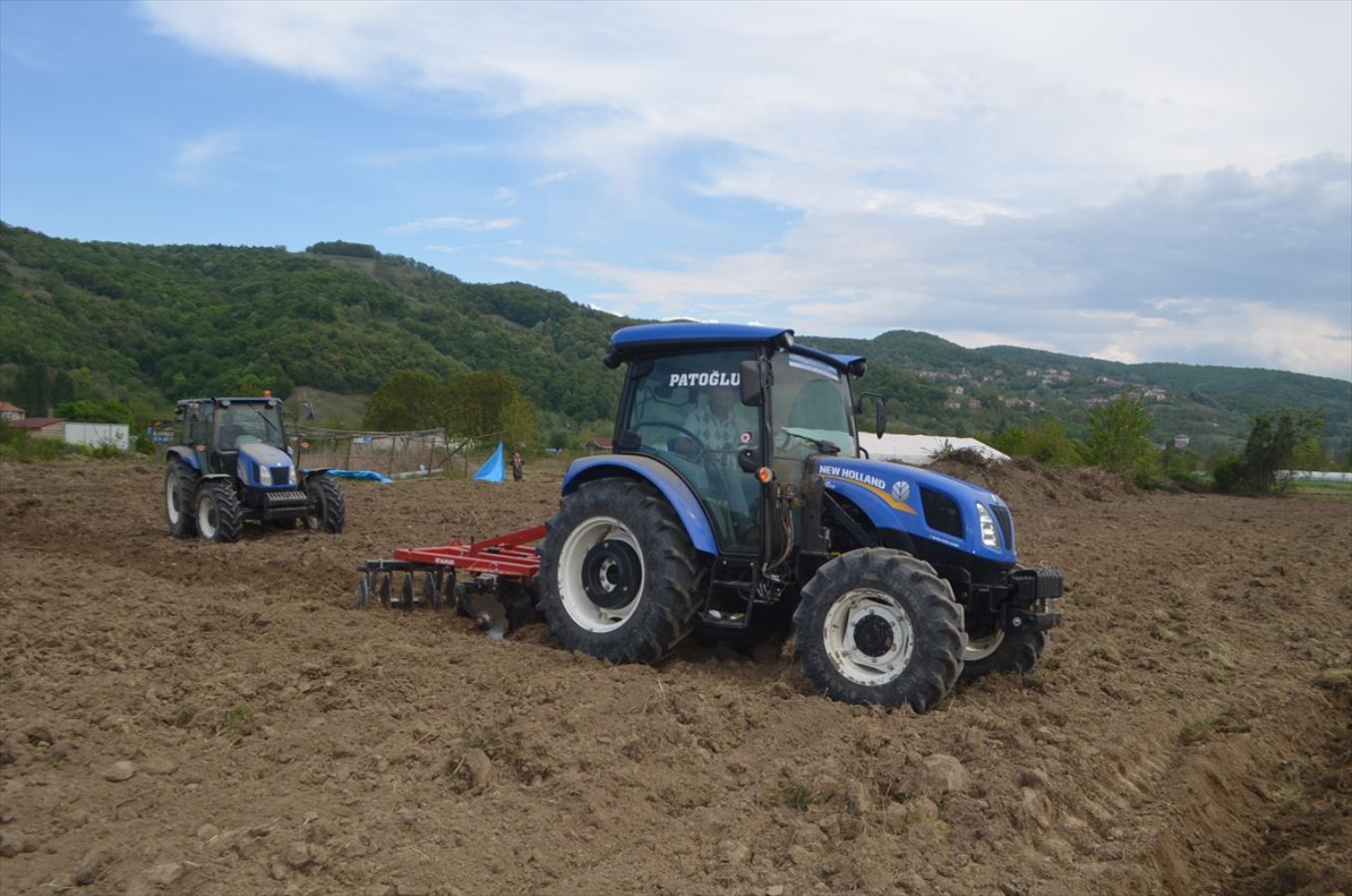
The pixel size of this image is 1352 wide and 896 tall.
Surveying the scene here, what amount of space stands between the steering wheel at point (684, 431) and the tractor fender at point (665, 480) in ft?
0.65

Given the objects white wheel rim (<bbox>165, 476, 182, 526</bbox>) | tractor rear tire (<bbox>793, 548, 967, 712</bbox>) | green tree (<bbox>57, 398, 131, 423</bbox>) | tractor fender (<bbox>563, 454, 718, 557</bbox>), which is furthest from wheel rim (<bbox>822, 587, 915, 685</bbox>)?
green tree (<bbox>57, 398, 131, 423</bbox>)

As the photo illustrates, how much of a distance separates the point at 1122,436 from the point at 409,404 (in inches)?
1227

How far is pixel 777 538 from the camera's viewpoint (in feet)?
20.0

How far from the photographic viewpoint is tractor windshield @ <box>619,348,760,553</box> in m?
6.23

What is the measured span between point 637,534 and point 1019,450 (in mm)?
41952

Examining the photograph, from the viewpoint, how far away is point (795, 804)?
413 cm

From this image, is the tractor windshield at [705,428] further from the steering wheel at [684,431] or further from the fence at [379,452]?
the fence at [379,452]

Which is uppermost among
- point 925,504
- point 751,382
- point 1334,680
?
point 751,382

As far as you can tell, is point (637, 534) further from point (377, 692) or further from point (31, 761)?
point (31, 761)

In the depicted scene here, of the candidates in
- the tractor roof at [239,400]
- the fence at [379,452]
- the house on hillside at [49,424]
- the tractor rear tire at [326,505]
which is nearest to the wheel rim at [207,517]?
the tractor rear tire at [326,505]

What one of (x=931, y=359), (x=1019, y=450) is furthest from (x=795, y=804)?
(x=931, y=359)

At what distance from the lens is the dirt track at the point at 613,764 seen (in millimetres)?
3562

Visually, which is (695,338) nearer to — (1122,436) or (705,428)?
(705,428)

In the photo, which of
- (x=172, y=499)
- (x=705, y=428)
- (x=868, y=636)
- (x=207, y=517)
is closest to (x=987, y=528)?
(x=868, y=636)
